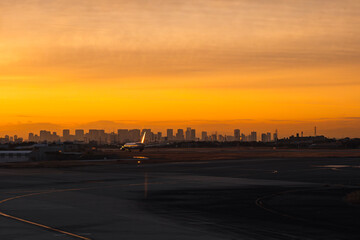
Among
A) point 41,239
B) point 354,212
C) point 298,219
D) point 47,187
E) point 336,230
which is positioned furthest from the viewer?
point 47,187

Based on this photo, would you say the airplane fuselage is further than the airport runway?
Yes

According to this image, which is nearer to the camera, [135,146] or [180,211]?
[180,211]

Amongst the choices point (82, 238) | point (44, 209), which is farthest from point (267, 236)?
point (44, 209)

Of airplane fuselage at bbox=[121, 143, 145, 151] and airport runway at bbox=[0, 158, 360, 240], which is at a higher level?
airplane fuselage at bbox=[121, 143, 145, 151]

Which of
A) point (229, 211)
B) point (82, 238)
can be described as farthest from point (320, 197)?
point (82, 238)

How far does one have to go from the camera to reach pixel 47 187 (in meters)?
45.0

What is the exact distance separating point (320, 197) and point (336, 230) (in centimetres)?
1354

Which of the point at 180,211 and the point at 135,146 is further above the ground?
the point at 135,146

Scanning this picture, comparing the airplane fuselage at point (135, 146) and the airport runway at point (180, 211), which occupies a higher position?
the airplane fuselage at point (135, 146)

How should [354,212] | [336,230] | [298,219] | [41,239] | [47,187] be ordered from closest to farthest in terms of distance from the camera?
[41,239]
[336,230]
[298,219]
[354,212]
[47,187]

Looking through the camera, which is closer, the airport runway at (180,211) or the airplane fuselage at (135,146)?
the airport runway at (180,211)

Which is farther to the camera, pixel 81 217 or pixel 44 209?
pixel 44 209

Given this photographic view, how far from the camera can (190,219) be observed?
25.3m

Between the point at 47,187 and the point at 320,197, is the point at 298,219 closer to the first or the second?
the point at 320,197
